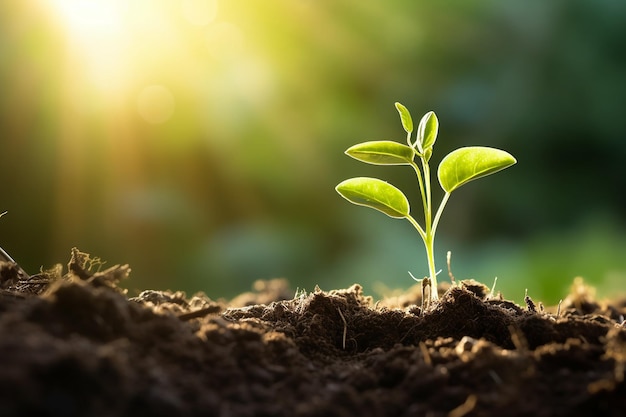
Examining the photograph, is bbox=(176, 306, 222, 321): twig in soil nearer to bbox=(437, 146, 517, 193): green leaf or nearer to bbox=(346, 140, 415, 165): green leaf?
bbox=(346, 140, 415, 165): green leaf

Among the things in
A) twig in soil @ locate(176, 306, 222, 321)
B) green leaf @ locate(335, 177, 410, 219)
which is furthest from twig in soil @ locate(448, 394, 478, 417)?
green leaf @ locate(335, 177, 410, 219)

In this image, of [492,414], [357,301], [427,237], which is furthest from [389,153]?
[492,414]

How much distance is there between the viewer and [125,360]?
2.65 feet

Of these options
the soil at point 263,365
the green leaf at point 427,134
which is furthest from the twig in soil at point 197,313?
the green leaf at point 427,134

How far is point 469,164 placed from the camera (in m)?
1.38

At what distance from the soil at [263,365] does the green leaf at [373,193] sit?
1.09ft

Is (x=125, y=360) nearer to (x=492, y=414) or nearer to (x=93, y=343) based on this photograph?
(x=93, y=343)

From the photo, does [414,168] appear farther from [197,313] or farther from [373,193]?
[197,313]

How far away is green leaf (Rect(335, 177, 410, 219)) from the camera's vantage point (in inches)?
55.7

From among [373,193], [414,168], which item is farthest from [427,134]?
[373,193]

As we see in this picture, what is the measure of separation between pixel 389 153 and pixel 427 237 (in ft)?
0.77

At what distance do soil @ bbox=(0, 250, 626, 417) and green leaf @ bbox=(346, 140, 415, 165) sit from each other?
1.37 feet

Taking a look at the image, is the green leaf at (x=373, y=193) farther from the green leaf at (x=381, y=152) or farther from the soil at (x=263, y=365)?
the soil at (x=263, y=365)

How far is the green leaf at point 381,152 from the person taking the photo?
1372 mm
